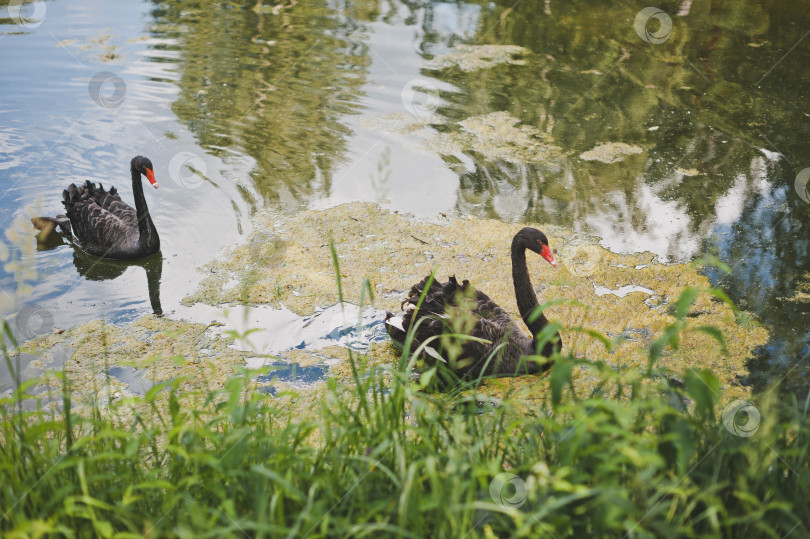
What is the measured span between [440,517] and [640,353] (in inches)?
88.7

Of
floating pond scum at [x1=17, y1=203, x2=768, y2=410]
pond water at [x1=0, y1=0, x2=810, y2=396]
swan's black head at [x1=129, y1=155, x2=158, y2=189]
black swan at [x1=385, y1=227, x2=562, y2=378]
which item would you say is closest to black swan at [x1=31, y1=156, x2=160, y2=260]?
swan's black head at [x1=129, y1=155, x2=158, y2=189]

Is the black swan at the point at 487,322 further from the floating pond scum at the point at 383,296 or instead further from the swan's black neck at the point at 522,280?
the floating pond scum at the point at 383,296

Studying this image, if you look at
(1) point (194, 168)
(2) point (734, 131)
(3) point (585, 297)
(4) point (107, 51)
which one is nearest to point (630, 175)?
(2) point (734, 131)

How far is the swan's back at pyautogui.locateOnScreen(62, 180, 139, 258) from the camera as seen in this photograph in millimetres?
4336

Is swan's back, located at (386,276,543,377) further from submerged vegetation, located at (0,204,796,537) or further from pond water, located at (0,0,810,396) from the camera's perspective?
pond water, located at (0,0,810,396)

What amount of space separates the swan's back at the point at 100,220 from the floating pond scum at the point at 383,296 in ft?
2.18

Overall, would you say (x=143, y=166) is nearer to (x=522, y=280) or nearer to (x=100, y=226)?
(x=100, y=226)

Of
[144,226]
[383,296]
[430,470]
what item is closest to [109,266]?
[144,226]

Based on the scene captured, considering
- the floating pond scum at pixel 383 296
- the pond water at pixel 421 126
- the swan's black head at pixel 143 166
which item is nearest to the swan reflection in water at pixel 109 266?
the pond water at pixel 421 126

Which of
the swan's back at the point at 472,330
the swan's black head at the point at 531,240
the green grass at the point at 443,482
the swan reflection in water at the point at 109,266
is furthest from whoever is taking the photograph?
the swan reflection in water at the point at 109,266

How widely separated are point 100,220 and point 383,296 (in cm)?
199

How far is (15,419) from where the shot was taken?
1.80 m

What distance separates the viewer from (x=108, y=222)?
14.5 feet

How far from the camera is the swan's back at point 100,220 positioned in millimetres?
4336
